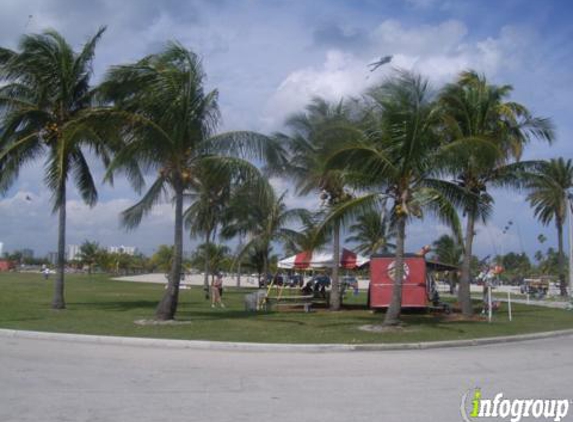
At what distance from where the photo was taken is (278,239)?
39875 mm

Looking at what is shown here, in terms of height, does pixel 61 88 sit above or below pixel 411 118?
above

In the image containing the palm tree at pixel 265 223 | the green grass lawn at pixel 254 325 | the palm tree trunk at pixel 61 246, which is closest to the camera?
the green grass lawn at pixel 254 325

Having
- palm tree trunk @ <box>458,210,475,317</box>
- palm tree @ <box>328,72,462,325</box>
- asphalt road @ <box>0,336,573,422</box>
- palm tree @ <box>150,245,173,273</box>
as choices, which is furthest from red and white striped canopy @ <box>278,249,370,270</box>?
palm tree @ <box>150,245,173,273</box>

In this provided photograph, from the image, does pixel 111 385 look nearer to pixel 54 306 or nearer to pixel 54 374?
pixel 54 374

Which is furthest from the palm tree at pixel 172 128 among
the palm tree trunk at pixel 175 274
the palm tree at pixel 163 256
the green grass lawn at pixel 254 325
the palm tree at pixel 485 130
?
the palm tree at pixel 163 256

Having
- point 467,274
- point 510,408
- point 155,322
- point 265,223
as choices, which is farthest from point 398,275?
point 265,223

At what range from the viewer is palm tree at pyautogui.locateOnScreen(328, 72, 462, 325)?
696 inches

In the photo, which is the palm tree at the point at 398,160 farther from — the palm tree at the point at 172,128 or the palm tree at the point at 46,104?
the palm tree at the point at 46,104

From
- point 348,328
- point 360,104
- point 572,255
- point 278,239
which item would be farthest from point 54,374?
point 572,255

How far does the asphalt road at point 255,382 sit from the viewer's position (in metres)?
7.77

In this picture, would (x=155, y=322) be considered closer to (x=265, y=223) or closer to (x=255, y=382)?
(x=255, y=382)

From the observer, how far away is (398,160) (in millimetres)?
18219

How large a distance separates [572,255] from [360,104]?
2446cm

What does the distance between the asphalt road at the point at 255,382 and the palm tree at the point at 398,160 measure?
4766mm
